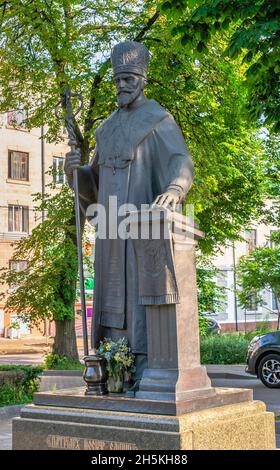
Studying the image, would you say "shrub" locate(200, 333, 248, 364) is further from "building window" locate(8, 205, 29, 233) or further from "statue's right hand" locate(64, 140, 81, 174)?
"building window" locate(8, 205, 29, 233)

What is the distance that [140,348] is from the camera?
652 centimetres

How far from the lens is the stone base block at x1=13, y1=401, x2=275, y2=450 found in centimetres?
566

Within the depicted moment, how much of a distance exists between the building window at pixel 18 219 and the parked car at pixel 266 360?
2706 cm

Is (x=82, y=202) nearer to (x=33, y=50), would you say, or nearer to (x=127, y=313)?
(x=127, y=313)

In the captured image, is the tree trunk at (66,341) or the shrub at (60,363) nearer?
the shrub at (60,363)

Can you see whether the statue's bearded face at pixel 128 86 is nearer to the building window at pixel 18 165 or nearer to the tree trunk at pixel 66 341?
the tree trunk at pixel 66 341

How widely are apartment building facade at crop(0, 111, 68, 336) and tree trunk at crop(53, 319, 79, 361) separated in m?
20.8

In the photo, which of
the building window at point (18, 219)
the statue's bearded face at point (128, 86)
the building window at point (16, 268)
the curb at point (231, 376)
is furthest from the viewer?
the building window at point (18, 219)

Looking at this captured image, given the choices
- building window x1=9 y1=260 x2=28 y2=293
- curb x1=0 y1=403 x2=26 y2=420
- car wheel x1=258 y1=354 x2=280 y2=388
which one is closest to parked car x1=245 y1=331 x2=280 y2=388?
car wheel x1=258 y1=354 x2=280 y2=388

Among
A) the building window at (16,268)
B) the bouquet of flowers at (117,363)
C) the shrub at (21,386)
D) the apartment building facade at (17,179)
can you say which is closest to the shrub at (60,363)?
the building window at (16,268)

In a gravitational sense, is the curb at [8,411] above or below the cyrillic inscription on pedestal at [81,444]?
below

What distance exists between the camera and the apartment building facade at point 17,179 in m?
43.8

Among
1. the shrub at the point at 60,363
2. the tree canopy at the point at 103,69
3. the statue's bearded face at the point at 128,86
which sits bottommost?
the shrub at the point at 60,363

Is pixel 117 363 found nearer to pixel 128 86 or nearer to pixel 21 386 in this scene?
pixel 128 86
